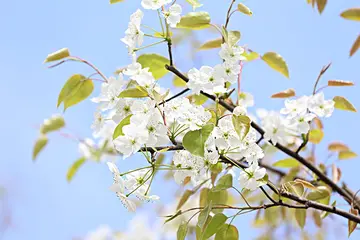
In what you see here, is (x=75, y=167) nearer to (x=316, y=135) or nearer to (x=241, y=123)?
(x=316, y=135)

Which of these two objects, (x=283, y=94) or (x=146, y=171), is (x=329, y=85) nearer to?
(x=283, y=94)

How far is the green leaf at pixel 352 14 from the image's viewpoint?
796 millimetres

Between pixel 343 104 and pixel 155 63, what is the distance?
0.29 m

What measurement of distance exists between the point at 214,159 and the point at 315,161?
50 centimetres

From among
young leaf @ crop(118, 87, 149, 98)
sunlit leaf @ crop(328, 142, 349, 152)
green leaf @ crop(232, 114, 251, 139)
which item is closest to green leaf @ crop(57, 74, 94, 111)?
young leaf @ crop(118, 87, 149, 98)

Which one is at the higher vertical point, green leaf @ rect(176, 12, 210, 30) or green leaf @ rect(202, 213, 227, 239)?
green leaf @ rect(176, 12, 210, 30)

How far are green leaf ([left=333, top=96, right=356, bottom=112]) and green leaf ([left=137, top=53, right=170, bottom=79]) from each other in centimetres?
26

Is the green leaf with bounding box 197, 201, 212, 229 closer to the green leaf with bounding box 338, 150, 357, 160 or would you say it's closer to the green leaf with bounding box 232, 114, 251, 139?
the green leaf with bounding box 232, 114, 251, 139

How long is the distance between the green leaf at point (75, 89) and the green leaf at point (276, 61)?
27cm

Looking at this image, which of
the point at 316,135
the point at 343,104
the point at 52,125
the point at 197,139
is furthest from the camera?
the point at 52,125

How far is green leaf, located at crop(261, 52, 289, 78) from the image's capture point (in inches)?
31.6

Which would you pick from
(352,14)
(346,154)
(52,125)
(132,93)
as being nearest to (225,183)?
(132,93)

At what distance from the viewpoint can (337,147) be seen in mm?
1010

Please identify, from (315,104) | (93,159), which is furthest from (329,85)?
(93,159)
